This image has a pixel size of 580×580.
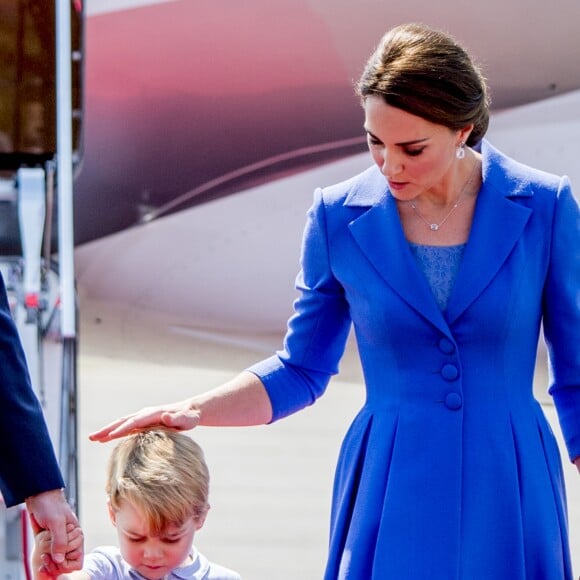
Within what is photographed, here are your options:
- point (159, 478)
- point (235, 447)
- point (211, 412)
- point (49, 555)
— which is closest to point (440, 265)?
point (211, 412)

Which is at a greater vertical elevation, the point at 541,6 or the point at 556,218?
the point at 541,6

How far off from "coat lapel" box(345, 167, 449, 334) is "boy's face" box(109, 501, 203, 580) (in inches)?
17.1

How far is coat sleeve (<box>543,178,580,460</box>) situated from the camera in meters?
1.59

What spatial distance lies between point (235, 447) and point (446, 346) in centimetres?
343

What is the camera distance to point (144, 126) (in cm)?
644

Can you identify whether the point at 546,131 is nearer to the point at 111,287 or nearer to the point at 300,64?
the point at 300,64

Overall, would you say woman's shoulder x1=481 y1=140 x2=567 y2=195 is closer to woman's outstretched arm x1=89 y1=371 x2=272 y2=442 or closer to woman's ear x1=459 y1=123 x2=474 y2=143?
woman's ear x1=459 y1=123 x2=474 y2=143

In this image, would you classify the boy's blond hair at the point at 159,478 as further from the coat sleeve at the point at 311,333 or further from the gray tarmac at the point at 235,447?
the gray tarmac at the point at 235,447

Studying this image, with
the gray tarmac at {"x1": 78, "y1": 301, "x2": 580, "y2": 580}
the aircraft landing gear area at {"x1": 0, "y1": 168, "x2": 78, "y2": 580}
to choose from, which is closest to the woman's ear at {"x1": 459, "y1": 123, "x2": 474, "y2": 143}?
the aircraft landing gear area at {"x1": 0, "y1": 168, "x2": 78, "y2": 580}

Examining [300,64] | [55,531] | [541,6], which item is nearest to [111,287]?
[300,64]

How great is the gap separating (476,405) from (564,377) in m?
0.13

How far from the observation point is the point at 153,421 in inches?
66.2

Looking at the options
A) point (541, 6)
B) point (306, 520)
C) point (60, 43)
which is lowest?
point (306, 520)

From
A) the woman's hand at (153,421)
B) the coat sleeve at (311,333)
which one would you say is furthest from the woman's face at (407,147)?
the woman's hand at (153,421)
